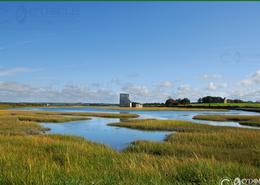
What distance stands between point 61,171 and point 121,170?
2.05 metres

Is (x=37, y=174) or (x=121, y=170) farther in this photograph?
(x=121, y=170)

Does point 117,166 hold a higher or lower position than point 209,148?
higher

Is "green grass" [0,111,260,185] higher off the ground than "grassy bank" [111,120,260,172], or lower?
higher

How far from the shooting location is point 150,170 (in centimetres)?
1049

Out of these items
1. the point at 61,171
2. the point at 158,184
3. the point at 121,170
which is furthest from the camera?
the point at 121,170

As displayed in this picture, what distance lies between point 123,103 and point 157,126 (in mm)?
150321

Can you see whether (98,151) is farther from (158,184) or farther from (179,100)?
(179,100)

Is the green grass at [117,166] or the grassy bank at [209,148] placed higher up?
the green grass at [117,166]

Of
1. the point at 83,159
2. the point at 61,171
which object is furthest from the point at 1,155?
the point at 61,171

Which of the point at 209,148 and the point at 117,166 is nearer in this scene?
the point at 117,166

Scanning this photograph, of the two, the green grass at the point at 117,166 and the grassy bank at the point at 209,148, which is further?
the grassy bank at the point at 209,148

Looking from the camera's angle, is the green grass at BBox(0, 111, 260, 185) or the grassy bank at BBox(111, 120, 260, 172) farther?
the grassy bank at BBox(111, 120, 260, 172)

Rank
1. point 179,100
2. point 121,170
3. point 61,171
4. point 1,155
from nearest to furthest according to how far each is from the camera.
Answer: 1. point 61,171
2. point 121,170
3. point 1,155
4. point 179,100

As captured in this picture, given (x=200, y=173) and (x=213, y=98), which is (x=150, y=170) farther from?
(x=213, y=98)
